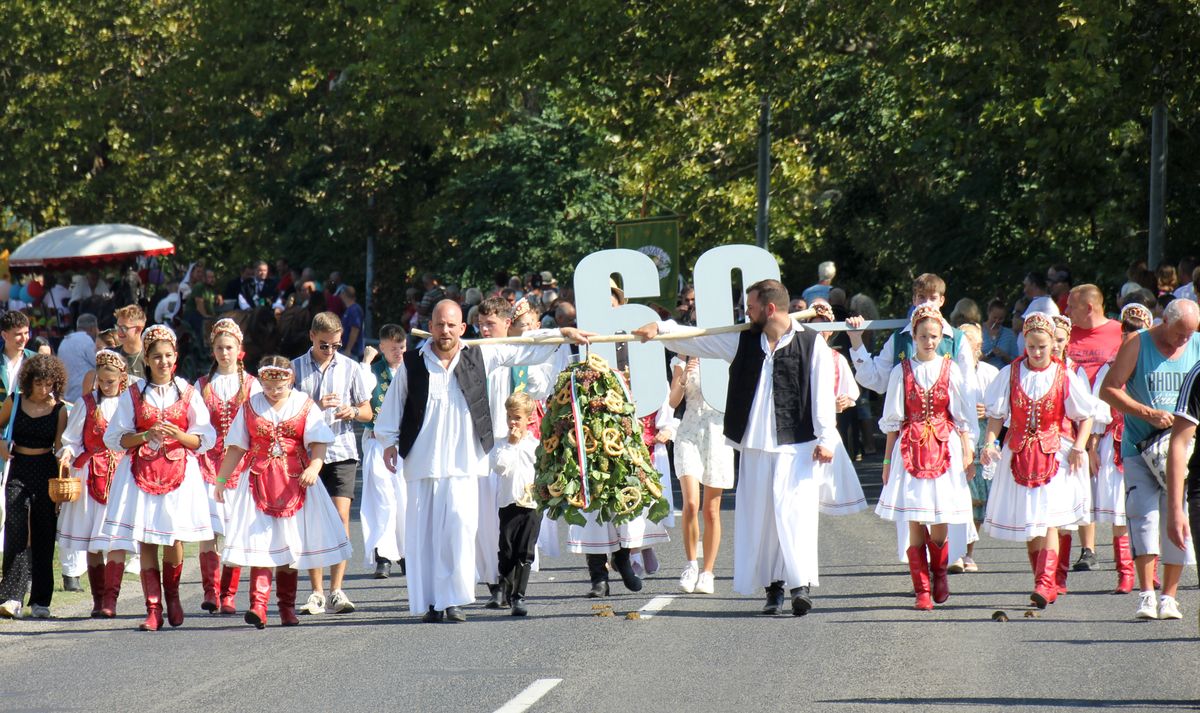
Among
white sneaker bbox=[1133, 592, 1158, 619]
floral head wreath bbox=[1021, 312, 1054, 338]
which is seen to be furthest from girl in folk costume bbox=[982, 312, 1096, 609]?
white sneaker bbox=[1133, 592, 1158, 619]

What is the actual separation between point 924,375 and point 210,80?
33.0 metres

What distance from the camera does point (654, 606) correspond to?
11.7 metres

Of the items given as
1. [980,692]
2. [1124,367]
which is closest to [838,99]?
[1124,367]

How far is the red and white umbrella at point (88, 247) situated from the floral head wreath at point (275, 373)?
23.0 meters

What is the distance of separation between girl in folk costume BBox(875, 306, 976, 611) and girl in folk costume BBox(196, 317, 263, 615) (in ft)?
13.5

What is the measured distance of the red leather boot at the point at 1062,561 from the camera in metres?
11.8

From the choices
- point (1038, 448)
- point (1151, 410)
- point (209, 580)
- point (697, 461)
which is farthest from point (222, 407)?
point (1151, 410)

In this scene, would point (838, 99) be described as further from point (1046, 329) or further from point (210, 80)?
point (1046, 329)

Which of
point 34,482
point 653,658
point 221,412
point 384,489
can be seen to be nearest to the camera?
point 653,658

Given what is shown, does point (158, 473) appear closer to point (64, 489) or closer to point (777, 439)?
point (64, 489)

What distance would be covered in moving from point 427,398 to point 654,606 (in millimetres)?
1993

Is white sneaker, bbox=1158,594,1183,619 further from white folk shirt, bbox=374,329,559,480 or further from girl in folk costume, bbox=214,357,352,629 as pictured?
girl in folk costume, bbox=214,357,352,629

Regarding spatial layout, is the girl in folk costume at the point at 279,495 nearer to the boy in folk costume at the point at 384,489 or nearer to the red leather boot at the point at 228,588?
the red leather boot at the point at 228,588

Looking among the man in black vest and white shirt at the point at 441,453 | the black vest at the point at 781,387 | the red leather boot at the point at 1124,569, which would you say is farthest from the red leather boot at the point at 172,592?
the red leather boot at the point at 1124,569
